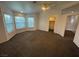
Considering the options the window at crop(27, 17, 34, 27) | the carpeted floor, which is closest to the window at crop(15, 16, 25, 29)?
the window at crop(27, 17, 34, 27)

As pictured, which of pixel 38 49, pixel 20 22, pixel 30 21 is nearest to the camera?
pixel 38 49

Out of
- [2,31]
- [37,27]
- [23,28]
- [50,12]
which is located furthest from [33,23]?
[2,31]

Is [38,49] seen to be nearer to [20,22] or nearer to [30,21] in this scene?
[20,22]

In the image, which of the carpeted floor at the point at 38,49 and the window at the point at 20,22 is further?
the window at the point at 20,22

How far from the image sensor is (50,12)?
6.36 meters

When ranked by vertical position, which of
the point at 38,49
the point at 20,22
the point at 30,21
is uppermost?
the point at 30,21

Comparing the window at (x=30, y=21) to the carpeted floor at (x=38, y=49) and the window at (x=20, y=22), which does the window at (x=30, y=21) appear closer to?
the window at (x=20, y=22)

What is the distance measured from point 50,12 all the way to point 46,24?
1341 millimetres

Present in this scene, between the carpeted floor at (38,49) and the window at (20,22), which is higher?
the window at (20,22)

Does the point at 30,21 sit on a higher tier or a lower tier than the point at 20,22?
higher


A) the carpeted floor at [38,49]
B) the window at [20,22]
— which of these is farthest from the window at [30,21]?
the carpeted floor at [38,49]

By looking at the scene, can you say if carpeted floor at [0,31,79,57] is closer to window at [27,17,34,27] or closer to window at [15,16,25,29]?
→ window at [15,16,25,29]

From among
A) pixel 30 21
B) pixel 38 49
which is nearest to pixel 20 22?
pixel 30 21

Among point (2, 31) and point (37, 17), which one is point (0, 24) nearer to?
point (2, 31)
